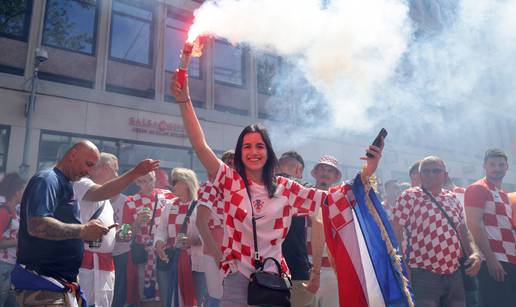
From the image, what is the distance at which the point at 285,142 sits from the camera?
18062 millimetres

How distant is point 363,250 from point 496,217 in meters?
3.01

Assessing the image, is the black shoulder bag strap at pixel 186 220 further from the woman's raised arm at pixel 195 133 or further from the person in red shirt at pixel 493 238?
the person in red shirt at pixel 493 238

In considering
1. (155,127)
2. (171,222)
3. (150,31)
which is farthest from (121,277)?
(150,31)

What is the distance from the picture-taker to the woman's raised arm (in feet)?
8.07

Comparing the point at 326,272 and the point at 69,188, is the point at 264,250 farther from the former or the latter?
the point at 326,272

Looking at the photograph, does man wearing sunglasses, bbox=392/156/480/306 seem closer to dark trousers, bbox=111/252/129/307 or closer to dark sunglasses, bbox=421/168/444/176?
dark sunglasses, bbox=421/168/444/176

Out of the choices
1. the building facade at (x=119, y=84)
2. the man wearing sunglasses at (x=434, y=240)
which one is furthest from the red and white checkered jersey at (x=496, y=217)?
the building facade at (x=119, y=84)

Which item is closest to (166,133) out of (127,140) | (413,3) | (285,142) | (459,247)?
(127,140)

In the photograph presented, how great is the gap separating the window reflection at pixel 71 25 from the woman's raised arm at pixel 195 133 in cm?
1407

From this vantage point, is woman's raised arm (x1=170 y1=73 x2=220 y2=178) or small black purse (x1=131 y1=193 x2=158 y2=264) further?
small black purse (x1=131 y1=193 x2=158 y2=264)

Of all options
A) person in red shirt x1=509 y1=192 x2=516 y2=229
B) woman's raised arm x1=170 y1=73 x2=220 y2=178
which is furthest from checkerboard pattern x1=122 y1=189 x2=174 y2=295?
person in red shirt x1=509 y1=192 x2=516 y2=229

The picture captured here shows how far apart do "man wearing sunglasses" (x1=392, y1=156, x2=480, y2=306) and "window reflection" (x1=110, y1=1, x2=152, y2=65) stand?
550 inches

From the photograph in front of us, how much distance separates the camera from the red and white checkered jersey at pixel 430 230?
14.1ft

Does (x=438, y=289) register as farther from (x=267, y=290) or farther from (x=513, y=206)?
(x=267, y=290)
